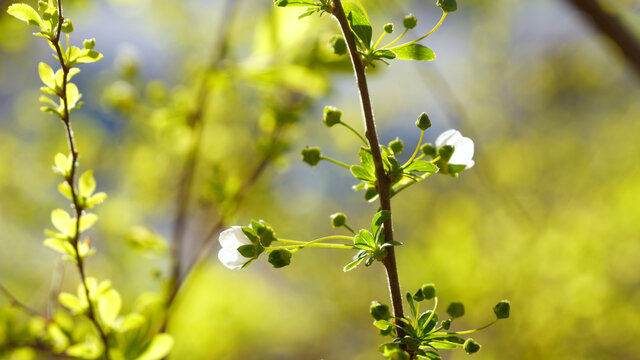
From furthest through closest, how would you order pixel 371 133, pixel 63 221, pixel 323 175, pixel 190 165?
pixel 323 175 < pixel 190 165 < pixel 63 221 < pixel 371 133

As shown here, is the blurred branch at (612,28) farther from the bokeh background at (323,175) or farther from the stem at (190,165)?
the stem at (190,165)

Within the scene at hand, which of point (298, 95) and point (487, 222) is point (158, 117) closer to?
point (298, 95)

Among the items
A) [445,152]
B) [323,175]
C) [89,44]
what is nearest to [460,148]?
[445,152]

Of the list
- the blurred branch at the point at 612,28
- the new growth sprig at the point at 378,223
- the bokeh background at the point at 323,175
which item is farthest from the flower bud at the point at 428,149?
the blurred branch at the point at 612,28

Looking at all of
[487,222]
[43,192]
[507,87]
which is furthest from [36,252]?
[507,87]

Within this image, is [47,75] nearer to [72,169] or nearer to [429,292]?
[72,169]

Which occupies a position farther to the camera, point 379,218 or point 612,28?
point 612,28

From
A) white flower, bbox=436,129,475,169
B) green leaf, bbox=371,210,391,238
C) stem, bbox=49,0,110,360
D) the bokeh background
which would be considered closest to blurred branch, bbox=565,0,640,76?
the bokeh background
